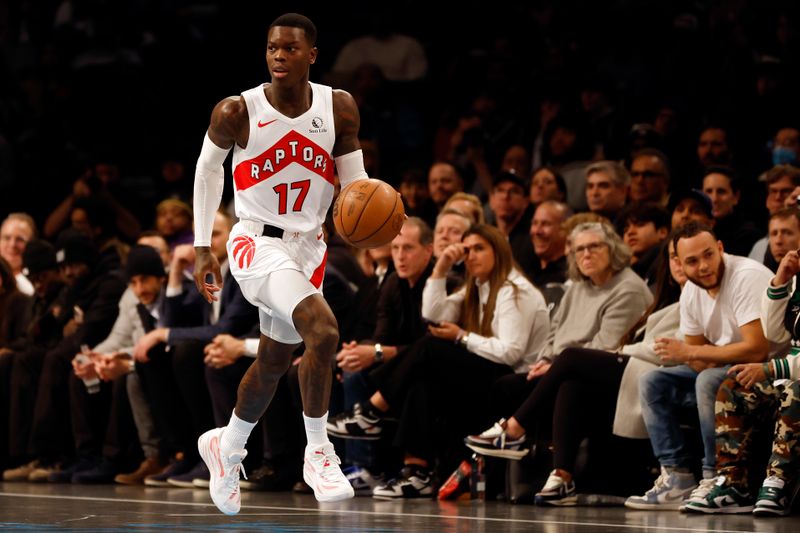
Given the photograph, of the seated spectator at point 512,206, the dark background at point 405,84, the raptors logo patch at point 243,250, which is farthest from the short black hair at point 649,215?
the raptors logo patch at point 243,250

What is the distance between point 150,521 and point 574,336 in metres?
2.68

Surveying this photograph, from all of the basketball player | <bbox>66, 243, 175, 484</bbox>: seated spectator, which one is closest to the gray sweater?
the basketball player

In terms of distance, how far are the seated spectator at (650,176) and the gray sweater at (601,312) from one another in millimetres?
1336

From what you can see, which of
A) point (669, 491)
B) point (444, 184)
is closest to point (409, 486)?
point (669, 491)

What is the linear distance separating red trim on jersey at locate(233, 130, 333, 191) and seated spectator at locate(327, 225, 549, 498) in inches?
81.3

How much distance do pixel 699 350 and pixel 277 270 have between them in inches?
90.8

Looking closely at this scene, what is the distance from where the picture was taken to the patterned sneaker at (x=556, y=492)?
23.4 feet

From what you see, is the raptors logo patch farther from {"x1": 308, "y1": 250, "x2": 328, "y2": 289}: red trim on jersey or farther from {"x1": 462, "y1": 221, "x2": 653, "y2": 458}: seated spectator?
{"x1": 462, "y1": 221, "x2": 653, "y2": 458}: seated spectator

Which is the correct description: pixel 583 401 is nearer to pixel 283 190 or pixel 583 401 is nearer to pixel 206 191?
pixel 283 190

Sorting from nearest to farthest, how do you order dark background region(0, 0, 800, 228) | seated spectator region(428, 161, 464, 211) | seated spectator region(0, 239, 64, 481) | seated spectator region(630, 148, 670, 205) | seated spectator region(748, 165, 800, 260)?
seated spectator region(748, 165, 800, 260), seated spectator region(630, 148, 670, 205), seated spectator region(0, 239, 64, 481), seated spectator region(428, 161, 464, 211), dark background region(0, 0, 800, 228)

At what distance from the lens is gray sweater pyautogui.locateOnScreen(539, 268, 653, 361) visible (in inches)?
302

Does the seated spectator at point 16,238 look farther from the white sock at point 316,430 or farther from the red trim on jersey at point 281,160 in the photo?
the white sock at point 316,430

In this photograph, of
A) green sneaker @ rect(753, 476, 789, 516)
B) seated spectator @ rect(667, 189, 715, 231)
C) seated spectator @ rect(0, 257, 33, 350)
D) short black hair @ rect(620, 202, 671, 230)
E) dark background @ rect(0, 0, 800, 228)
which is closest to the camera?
green sneaker @ rect(753, 476, 789, 516)

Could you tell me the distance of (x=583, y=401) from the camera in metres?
7.27
